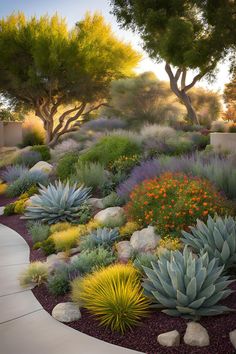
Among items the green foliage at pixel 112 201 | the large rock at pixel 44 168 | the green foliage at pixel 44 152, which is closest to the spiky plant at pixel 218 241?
the green foliage at pixel 112 201

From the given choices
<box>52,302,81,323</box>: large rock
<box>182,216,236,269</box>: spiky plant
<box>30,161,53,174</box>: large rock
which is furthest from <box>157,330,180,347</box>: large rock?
<box>30,161,53,174</box>: large rock

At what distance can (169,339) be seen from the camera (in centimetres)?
445

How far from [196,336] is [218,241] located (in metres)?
1.78

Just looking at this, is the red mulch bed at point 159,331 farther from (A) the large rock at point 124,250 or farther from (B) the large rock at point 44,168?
(B) the large rock at point 44,168

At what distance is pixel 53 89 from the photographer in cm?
3056

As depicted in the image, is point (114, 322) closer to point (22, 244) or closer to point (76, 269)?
point (76, 269)

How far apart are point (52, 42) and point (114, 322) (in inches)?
1018

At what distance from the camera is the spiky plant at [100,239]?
7223 millimetres

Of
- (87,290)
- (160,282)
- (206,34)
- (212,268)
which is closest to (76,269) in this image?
(87,290)

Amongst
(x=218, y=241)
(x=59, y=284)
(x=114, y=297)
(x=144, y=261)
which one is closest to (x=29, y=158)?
(x=59, y=284)

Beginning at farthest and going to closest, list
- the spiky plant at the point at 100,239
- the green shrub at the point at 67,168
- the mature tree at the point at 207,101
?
the mature tree at the point at 207,101 < the green shrub at the point at 67,168 < the spiky plant at the point at 100,239

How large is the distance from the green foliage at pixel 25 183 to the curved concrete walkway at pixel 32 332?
6.83 m

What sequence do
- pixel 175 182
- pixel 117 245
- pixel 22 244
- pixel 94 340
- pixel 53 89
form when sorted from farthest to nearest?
pixel 53 89
pixel 22 244
pixel 175 182
pixel 117 245
pixel 94 340

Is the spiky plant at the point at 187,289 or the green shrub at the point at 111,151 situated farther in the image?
the green shrub at the point at 111,151
